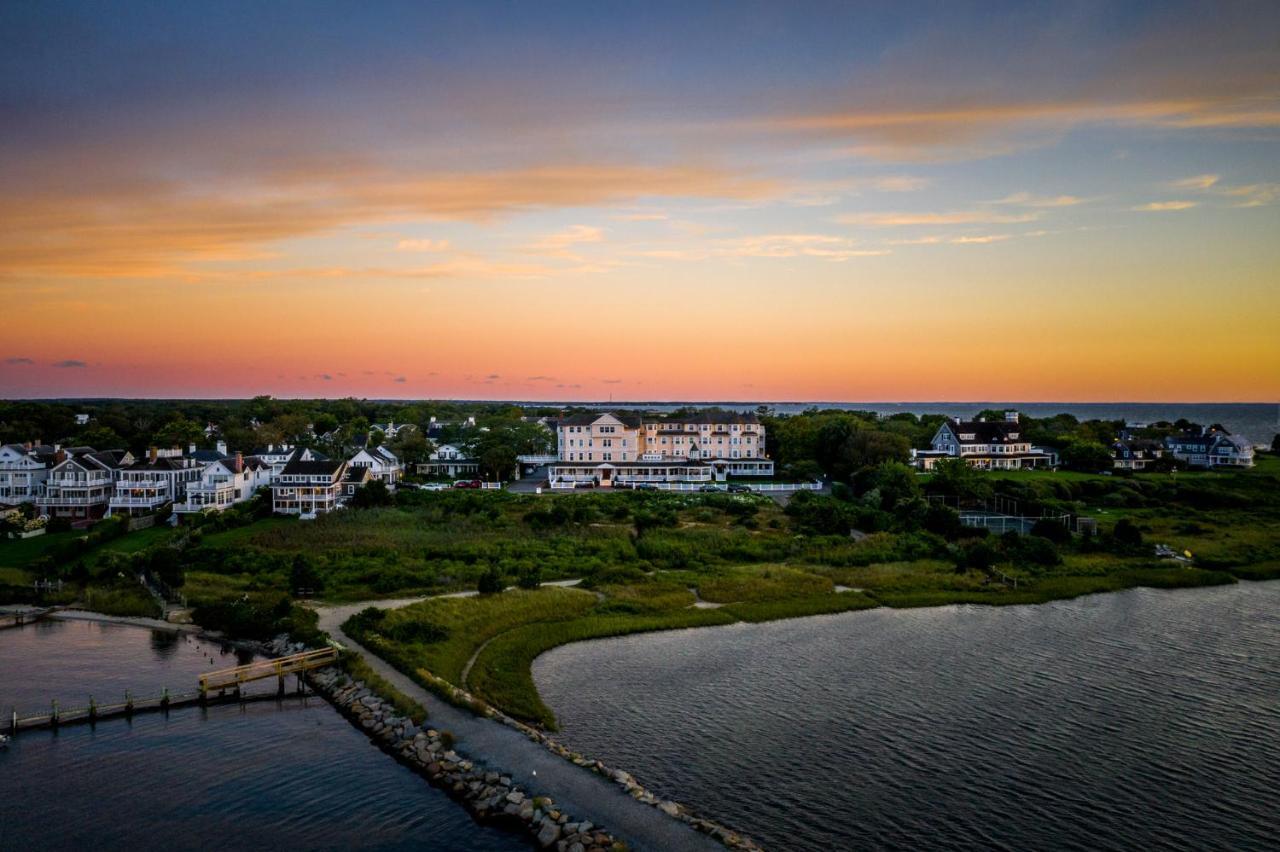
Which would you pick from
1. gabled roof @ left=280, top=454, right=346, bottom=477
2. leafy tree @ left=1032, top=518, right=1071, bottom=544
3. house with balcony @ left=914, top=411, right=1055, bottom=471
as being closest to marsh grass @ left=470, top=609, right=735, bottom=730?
leafy tree @ left=1032, top=518, right=1071, bottom=544

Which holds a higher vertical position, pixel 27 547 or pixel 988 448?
pixel 988 448

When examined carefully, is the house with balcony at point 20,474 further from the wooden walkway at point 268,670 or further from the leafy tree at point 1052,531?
the leafy tree at point 1052,531

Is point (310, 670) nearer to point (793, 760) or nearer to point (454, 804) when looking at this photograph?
point (454, 804)

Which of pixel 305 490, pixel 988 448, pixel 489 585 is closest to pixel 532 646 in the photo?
pixel 489 585

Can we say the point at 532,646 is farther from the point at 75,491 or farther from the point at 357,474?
the point at 75,491

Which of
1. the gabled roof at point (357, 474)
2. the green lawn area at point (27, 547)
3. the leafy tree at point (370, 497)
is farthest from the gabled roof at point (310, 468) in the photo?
the green lawn area at point (27, 547)

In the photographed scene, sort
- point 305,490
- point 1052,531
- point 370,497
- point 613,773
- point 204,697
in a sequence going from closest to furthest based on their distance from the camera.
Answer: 1. point 613,773
2. point 204,697
3. point 1052,531
4. point 305,490
5. point 370,497

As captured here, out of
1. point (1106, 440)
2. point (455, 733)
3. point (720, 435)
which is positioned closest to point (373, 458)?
point (720, 435)
